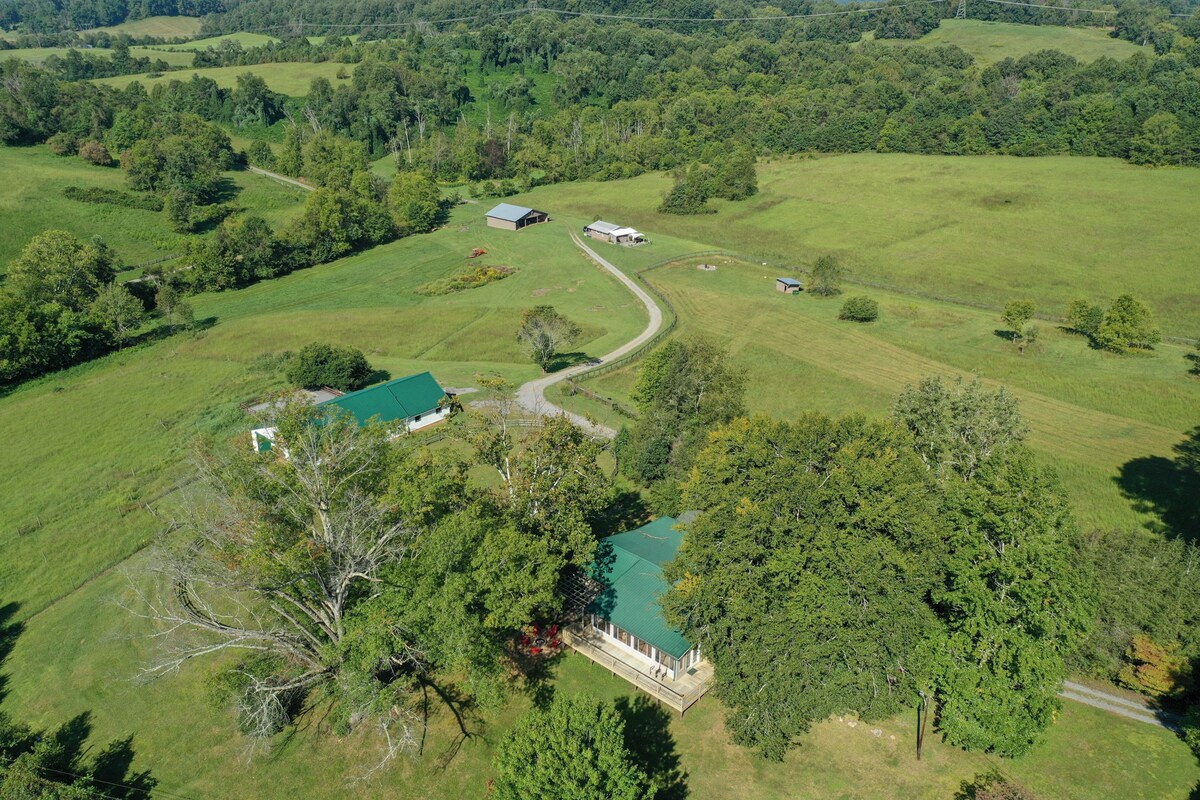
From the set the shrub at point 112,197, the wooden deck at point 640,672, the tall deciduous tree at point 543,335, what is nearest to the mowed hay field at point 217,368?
the tall deciduous tree at point 543,335

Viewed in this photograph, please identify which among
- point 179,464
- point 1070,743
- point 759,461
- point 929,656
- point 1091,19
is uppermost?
point 1091,19

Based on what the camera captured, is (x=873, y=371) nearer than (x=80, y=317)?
Yes

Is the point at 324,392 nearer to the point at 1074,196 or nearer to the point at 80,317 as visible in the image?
the point at 80,317

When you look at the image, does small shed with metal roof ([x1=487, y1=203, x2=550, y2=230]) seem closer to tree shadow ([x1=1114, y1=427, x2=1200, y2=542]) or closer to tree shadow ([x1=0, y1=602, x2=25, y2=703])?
tree shadow ([x1=0, y1=602, x2=25, y2=703])

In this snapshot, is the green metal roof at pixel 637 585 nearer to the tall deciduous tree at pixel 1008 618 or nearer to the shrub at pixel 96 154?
the tall deciduous tree at pixel 1008 618

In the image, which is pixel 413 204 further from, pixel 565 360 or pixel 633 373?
pixel 633 373

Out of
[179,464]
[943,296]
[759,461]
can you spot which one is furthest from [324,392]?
[943,296]
